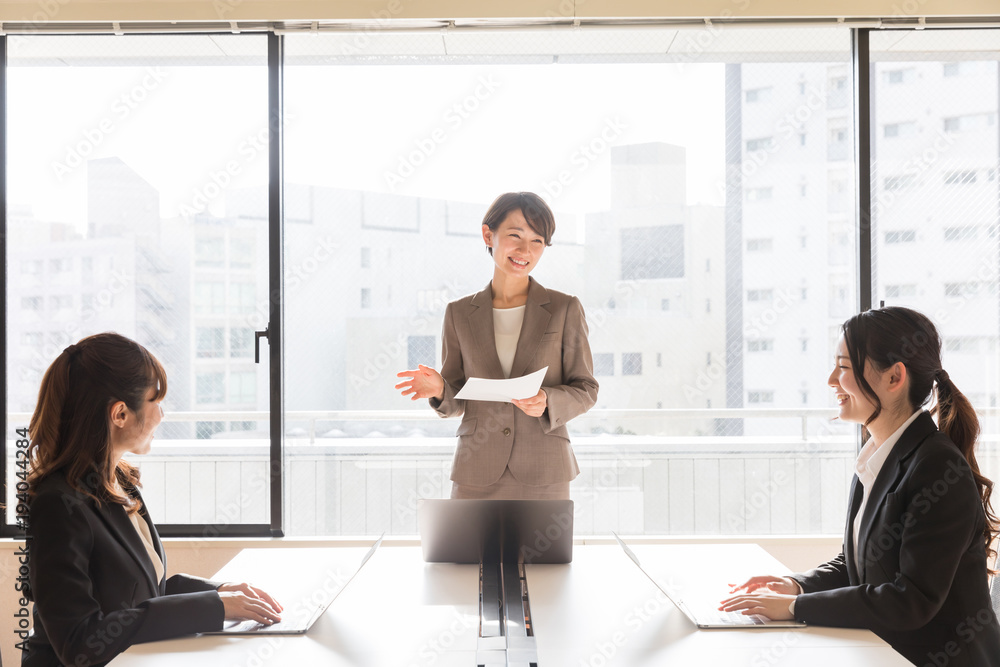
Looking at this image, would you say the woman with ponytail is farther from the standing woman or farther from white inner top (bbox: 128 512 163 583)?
white inner top (bbox: 128 512 163 583)

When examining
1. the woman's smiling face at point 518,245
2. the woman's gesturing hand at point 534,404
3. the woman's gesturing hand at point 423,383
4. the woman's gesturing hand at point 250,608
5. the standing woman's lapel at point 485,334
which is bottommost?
the woman's gesturing hand at point 250,608

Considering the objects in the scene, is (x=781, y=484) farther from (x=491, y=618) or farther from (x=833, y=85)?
(x=491, y=618)

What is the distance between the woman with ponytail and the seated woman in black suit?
1086 millimetres

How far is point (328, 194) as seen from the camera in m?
3.13

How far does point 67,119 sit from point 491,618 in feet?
9.42

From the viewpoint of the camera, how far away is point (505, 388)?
6.11 ft

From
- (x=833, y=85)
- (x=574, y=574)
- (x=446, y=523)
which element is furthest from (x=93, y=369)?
(x=833, y=85)

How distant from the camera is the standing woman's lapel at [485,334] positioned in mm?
2273

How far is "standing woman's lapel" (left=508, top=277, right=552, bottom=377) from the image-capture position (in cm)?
226

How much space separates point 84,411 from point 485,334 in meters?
1.15

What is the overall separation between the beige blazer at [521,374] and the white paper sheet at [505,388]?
0.66 feet

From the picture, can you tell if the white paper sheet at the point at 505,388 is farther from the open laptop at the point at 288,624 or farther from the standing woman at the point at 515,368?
the open laptop at the point at 288,624

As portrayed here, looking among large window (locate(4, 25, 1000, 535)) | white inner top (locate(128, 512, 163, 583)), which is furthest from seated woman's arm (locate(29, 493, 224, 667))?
large window (locate(4, 25, 1000, 535))

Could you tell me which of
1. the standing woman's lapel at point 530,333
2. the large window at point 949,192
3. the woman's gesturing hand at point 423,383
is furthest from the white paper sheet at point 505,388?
the large window at point 949,192
